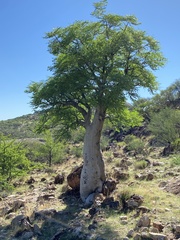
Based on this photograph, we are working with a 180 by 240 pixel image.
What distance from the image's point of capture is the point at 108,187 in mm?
10898

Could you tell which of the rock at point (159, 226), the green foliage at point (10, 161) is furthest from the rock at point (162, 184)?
the green foliage at point (10, 161)

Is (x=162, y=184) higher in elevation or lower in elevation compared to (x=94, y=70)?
lower

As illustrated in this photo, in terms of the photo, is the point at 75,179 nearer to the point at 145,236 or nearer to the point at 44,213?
the point at 44,213

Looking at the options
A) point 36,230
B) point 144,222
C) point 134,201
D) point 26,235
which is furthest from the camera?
point 134,201

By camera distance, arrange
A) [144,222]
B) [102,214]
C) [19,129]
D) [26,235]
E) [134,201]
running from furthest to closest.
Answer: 1. [19,129]
2. [134,201]
3. [102,214]
4. [26,235]
5. [144,222]

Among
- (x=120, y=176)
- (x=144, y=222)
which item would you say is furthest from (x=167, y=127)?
(x=144, y=222)

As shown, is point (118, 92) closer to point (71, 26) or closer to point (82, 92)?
point (82, 92)

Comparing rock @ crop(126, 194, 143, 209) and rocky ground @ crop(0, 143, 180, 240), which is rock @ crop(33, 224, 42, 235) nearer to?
rocky ground @ crop(0, 143, 180, 240)

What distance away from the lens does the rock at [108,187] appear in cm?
1074

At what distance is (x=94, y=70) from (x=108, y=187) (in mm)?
4756

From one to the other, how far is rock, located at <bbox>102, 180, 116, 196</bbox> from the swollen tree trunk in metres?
0.21

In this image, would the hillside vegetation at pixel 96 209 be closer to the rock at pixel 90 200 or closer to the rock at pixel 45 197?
the rock at pixel 45 197

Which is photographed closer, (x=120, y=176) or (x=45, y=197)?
(x=45, y=197)

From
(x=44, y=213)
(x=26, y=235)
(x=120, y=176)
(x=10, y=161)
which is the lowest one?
(x=26, y=235)
